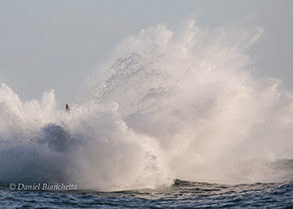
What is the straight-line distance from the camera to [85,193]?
890 inches

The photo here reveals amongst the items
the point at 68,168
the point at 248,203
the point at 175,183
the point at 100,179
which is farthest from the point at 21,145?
the point at 248,203

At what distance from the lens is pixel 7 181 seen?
25109 mm

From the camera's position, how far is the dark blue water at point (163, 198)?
1921cm

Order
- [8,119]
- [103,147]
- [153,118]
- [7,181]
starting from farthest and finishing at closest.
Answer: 1. [153,118]
2. [8,119]
3. [103,147]
4. [7,181]

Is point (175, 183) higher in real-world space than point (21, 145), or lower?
lower

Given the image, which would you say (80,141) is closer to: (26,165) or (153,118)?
(26,165)

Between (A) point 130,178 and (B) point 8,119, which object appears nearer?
(A) point 130,178

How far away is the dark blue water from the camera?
63.0 ft

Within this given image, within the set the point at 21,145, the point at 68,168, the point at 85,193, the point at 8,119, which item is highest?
the point at 8,119

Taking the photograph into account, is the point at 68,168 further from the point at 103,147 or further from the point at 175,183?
the point at 175,183

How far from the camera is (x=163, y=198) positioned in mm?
21672

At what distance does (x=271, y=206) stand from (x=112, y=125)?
12.2 meters

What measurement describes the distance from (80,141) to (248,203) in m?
11.5

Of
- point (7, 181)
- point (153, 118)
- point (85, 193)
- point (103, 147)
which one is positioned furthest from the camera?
point (153, 118)
